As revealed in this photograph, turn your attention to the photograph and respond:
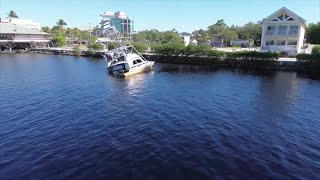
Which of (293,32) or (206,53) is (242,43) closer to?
(293,32)

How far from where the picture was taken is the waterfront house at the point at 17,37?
12344cm

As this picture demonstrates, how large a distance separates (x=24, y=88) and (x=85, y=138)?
87.9 ft

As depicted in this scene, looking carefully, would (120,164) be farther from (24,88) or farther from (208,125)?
(24,88)

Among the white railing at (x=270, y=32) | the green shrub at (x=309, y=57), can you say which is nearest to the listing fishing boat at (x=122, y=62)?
the green shrub at (x=309, y=57)

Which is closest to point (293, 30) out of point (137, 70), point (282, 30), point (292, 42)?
point (282, 30)

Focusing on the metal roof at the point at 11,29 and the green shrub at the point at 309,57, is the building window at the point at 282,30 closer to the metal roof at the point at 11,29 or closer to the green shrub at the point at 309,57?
the green shrub at the point at 309,57

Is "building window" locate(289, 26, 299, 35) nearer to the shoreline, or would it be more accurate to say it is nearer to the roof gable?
the roof gable

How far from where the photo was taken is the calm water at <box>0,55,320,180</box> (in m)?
18.7

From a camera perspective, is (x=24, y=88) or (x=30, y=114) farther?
(x=24, y=88)

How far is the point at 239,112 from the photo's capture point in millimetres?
31828

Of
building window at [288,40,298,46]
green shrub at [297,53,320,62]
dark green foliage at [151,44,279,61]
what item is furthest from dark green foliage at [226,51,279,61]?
building window at [288,40,298,46]

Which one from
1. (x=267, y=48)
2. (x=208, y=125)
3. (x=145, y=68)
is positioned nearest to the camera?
(x=208, y=125)

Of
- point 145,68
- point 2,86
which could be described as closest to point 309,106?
point 145,68

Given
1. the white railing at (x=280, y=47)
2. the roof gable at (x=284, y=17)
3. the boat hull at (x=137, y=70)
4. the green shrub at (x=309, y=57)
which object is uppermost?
the roof gable at (x=284, y=17)
